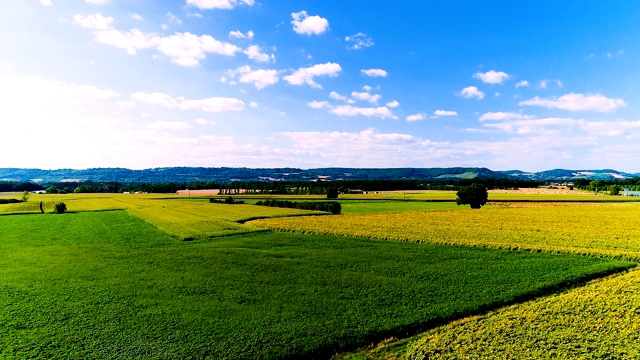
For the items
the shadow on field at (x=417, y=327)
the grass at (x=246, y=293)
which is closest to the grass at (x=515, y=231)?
the grass at (x=246, y=293)

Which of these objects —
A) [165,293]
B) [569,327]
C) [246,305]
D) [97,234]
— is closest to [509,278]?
[569,327]

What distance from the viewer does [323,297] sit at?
22.3 metres

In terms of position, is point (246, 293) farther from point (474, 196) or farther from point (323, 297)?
point (474, 196)

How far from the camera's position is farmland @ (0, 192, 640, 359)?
16109 mm

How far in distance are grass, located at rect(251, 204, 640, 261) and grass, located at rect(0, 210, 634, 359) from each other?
12.8 feet

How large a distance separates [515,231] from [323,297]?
115 ft

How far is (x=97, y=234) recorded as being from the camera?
5150 cm

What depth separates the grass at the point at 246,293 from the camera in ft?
54.7

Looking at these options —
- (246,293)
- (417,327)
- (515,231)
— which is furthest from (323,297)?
(515,231)

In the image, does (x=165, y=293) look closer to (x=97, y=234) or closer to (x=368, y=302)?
(x=368, y=302)

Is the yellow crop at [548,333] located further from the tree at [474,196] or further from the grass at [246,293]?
the tree at [474,196]

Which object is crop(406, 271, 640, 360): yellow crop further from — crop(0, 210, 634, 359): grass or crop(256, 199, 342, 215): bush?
crop(256, 199, 342, 215): bush

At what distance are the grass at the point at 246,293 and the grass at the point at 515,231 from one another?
3899 millimetres

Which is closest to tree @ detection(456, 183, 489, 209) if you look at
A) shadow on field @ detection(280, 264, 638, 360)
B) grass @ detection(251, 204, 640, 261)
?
grass @ detection(251, 204, 640, 261)
